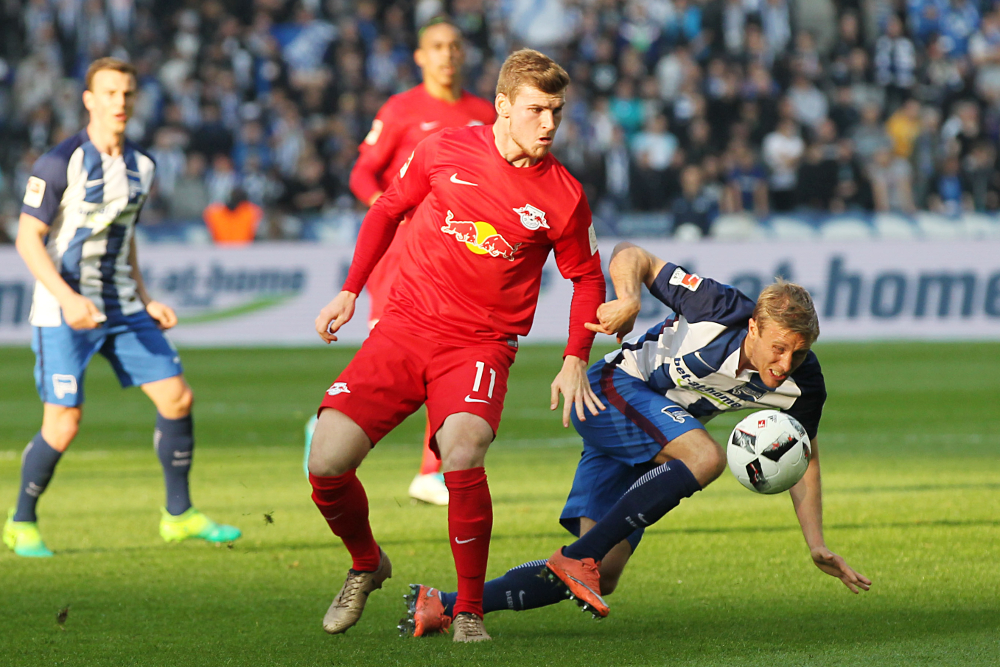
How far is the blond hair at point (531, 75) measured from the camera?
14.3 ft

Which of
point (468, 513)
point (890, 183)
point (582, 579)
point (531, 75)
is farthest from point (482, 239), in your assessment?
point (890, 183)

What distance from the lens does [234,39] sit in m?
21.0

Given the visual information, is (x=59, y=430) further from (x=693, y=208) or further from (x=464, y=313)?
(x=693, y=208)

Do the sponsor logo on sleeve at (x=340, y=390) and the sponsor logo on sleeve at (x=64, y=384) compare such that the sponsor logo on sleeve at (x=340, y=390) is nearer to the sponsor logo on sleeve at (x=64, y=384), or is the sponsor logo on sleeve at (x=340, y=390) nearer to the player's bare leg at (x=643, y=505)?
the player's bare leg at (x=643, y=505)

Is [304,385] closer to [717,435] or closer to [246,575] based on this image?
[717,435]

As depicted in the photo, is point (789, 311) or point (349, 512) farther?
point (349, 512)

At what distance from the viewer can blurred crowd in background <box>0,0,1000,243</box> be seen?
18469 millimetres

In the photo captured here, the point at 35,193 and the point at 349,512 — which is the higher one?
the point at 35,193

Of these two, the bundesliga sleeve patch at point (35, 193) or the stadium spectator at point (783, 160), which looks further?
the stadium spectator at point (783, 160)

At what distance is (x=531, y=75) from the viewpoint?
14.3 ft

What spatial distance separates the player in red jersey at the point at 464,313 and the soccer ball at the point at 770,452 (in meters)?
0.56

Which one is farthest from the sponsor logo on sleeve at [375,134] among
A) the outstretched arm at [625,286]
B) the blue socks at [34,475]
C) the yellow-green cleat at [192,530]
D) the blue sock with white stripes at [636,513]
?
the blue sock with white stripes at [636,513]

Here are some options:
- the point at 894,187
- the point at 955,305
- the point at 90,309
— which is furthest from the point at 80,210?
the point at 894,187

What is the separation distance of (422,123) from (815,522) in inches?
145
